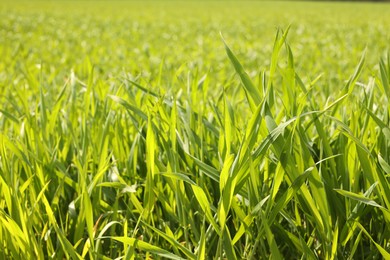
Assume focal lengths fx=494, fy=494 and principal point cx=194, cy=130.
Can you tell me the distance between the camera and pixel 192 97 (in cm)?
143

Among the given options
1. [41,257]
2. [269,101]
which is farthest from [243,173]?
[41,257]

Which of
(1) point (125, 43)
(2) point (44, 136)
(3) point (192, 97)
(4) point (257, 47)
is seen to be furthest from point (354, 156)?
(1) point (125, 43)

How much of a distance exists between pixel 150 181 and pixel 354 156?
15.7 inches

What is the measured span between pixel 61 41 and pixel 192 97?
544 centimetres

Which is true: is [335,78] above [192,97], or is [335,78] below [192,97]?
below

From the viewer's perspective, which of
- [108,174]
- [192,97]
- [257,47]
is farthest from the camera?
[257,47]

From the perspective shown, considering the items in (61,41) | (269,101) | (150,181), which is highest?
(269,101)

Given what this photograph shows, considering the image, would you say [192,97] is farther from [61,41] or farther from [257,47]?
[61,41]

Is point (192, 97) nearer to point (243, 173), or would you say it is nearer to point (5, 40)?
point (243, 173)

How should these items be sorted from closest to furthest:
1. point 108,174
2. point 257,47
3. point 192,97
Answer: point 108,174
point 192,97
point 257,47

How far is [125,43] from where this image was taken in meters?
6.21

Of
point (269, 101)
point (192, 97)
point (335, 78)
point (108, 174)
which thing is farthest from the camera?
point (335, 78)

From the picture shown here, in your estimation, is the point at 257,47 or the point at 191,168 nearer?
the point at 191,168

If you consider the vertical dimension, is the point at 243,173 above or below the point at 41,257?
above
